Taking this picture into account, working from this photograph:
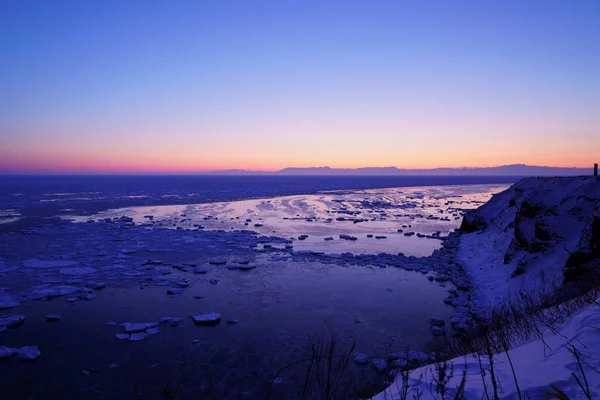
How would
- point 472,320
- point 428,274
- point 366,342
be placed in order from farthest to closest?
point 428,274 < point 472,320 < point 366,342

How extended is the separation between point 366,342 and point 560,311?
10.1 ft

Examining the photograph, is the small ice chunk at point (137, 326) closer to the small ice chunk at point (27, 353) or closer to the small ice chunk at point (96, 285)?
the small ice chunk at point (27, 353)

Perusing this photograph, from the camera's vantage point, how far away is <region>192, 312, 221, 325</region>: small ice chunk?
7.32m

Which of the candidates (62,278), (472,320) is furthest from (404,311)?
(62,278)

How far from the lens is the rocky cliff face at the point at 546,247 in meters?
7.42

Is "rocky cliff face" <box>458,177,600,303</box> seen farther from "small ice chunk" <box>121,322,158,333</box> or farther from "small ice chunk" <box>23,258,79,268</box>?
"small ice chunk" <box>23,258,79,268</box>

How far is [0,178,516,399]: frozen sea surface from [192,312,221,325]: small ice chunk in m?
0.15

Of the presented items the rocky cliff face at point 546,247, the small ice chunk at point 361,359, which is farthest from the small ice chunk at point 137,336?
the rocky cliff face at point 546,247

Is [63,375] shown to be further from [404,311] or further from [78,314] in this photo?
[404,311]

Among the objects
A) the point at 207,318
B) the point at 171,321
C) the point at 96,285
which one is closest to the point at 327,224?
the point at 96,285

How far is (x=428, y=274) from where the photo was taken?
1092cm

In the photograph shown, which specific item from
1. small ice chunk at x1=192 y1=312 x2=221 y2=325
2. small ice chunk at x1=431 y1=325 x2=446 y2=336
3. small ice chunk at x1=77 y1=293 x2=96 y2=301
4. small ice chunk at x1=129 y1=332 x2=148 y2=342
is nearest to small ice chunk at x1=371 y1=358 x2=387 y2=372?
small ice chunk at x1=431 y1=325 x2=446 y2=336

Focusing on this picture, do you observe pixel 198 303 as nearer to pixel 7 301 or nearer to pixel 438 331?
pixel 7 301

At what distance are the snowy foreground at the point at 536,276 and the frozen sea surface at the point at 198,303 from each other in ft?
5.37
